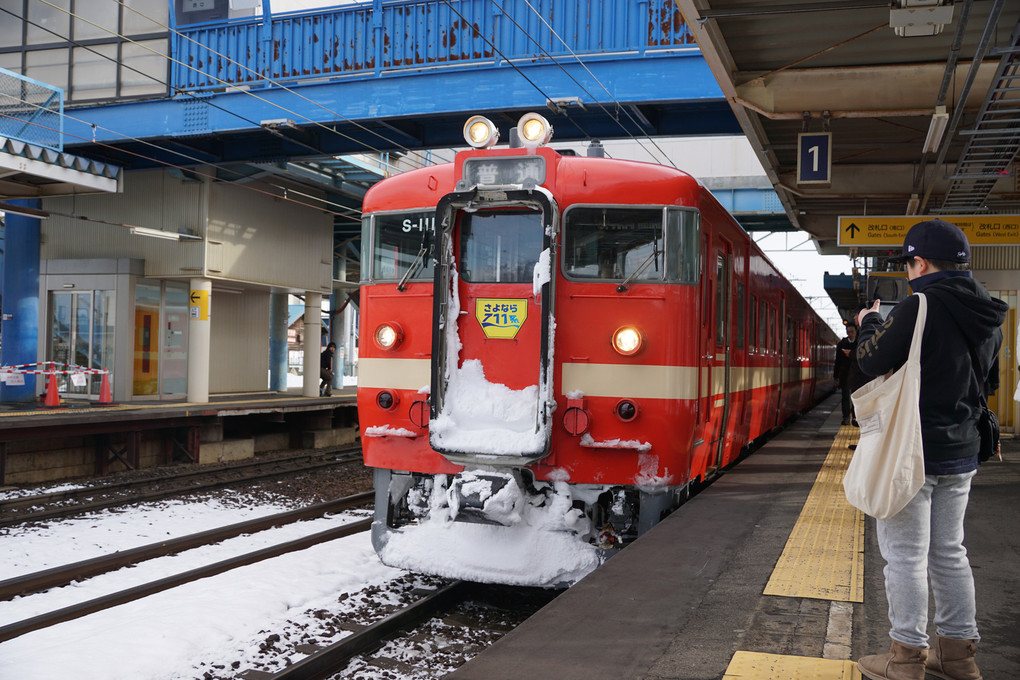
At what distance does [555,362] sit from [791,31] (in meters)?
4.15

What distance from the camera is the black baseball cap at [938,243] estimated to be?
3213 mm

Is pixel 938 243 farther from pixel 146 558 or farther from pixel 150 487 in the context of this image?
pixel 150 487

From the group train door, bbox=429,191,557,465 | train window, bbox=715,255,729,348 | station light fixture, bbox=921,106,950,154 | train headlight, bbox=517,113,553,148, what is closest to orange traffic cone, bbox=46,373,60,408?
train door, bbox=429,191,557,465

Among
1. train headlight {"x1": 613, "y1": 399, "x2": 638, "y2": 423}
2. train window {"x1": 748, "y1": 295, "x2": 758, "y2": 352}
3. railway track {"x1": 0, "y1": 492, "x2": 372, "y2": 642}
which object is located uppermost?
train window {"x1": 748, "y1": 295, "x2": 758, "y2": 352}

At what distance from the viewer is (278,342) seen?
78.3 ft

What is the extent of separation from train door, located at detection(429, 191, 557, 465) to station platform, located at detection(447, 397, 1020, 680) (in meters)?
1.31

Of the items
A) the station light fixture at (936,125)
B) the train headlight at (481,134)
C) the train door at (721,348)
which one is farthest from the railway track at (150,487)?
the station light fixture at (936,125)

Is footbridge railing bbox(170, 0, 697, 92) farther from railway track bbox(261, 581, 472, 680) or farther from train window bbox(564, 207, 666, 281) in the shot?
railway track bbox(261, 581, 472, 680)

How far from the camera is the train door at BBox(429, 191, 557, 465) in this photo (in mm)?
6039

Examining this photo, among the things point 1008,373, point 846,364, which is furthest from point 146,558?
point 1008,373

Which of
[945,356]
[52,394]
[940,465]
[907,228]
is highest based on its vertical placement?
[907,228]

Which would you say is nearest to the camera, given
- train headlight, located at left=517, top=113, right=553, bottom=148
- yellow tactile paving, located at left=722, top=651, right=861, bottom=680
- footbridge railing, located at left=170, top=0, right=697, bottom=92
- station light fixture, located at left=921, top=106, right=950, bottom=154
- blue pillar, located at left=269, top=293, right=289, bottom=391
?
yellow tactile paving, located at left=722, top=651, right=861, bottom=680

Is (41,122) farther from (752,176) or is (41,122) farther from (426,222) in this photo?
(752,176)

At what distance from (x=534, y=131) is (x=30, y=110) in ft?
38.9
